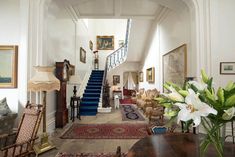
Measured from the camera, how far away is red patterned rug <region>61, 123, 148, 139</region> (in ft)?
13.9

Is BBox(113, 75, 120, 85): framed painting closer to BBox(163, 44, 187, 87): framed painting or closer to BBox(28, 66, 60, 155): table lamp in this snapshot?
BBox(163, 44, 187, 87): framed painting

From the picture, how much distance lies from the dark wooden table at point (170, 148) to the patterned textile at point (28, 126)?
1.75m

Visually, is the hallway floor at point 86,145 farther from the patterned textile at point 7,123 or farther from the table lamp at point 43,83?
the patterned textile at point 7,123

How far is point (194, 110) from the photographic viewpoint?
910 mm

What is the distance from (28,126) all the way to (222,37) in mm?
3928

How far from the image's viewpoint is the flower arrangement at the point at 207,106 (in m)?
0.90

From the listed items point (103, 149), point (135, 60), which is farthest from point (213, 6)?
point (135, 60)

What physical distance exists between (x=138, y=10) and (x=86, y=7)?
1.79 meters

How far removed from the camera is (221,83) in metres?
3.68

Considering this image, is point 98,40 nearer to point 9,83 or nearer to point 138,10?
point 138,10

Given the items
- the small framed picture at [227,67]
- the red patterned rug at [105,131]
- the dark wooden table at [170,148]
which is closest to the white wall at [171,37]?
the small framed picture at [227,67]

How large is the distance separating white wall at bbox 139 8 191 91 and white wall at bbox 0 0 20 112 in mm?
3840

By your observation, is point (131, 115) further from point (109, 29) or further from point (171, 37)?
point (109, 29)

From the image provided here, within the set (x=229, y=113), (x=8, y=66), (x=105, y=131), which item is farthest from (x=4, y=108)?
(x=229, y=113)
